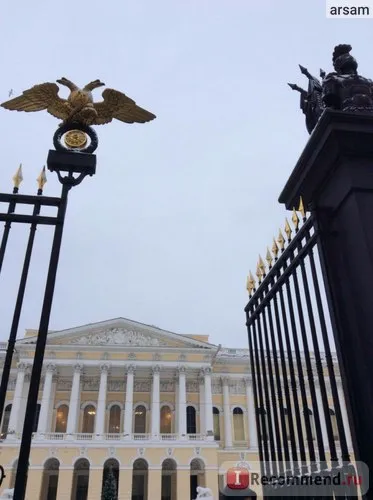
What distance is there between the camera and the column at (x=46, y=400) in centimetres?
2796

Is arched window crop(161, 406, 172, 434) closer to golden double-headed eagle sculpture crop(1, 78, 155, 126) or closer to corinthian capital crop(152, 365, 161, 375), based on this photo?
corinthian capital crop(152, 365, 161, 375)

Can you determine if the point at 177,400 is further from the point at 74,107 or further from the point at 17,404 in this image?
the point at 74,107

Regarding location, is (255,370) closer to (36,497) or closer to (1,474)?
(1,474)

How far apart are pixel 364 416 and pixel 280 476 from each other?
1.04 m

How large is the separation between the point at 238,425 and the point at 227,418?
111cm

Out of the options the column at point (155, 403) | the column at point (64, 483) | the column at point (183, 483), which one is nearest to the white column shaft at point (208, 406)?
the column at point (183, 483)

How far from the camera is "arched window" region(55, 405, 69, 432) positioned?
30.1 m

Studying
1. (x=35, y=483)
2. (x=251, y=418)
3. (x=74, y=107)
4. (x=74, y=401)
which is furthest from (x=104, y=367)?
(x=74, y=107)

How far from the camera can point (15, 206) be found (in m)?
2.94

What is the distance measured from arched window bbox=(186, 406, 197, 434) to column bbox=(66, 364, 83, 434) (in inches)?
301

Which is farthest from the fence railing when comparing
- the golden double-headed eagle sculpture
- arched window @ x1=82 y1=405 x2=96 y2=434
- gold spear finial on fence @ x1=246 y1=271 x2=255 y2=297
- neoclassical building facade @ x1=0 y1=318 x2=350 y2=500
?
arched window @ x1=82 y1=405 x2=96 y2=434

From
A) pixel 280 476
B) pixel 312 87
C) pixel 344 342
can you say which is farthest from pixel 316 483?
pixel 312 87

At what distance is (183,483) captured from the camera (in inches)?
1083

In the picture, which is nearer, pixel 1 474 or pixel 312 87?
pixel 1 474
